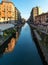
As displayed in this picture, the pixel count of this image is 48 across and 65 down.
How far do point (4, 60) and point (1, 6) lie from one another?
277ft

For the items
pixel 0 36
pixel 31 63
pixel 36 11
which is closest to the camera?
pixel 31 63

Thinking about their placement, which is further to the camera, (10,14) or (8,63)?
(10,14)

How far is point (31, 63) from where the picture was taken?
20.1 meters

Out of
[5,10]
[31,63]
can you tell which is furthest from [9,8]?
[31,63]

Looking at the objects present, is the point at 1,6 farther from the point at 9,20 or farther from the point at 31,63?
the point at 31,63

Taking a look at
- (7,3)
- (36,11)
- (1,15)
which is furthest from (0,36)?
(36,11)

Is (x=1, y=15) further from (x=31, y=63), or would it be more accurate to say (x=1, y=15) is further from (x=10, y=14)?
(x=31, y=63)

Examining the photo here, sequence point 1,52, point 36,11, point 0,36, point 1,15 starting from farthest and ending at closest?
point 36,11 → point 1,15 → point 0,36 → point 1,52

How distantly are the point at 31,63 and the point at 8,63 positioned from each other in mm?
3186

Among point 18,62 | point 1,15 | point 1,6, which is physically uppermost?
point 1,6

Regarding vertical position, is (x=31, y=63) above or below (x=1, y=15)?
below

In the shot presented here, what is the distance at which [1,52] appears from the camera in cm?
2597

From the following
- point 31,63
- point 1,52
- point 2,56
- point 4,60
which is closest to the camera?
point 31,63

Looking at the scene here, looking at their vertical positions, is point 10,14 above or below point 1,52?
above
